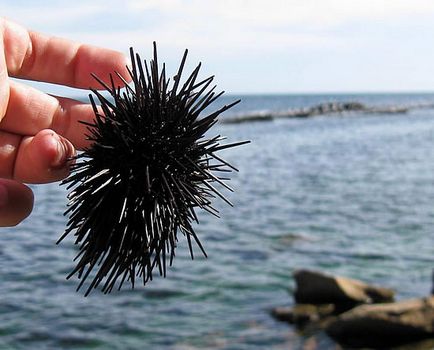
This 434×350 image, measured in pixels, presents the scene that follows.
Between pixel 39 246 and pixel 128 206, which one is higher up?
pixel 128 206

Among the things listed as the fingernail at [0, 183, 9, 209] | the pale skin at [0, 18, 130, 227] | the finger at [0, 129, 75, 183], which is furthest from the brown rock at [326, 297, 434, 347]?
the fingernail at [0, 183, 9, 209]

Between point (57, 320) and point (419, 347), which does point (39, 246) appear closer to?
A: point (57, 320)

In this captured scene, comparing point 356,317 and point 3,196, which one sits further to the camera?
point 356,317

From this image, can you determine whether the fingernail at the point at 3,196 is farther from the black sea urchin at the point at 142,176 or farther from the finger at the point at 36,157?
the black sea urchin at the point at 142,176

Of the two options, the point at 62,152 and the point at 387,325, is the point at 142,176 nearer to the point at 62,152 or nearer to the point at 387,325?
the point at 62,152

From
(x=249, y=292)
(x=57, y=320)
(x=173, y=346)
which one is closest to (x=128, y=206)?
(x=173, y=346)

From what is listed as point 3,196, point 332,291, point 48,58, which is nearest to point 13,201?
point 3,196
